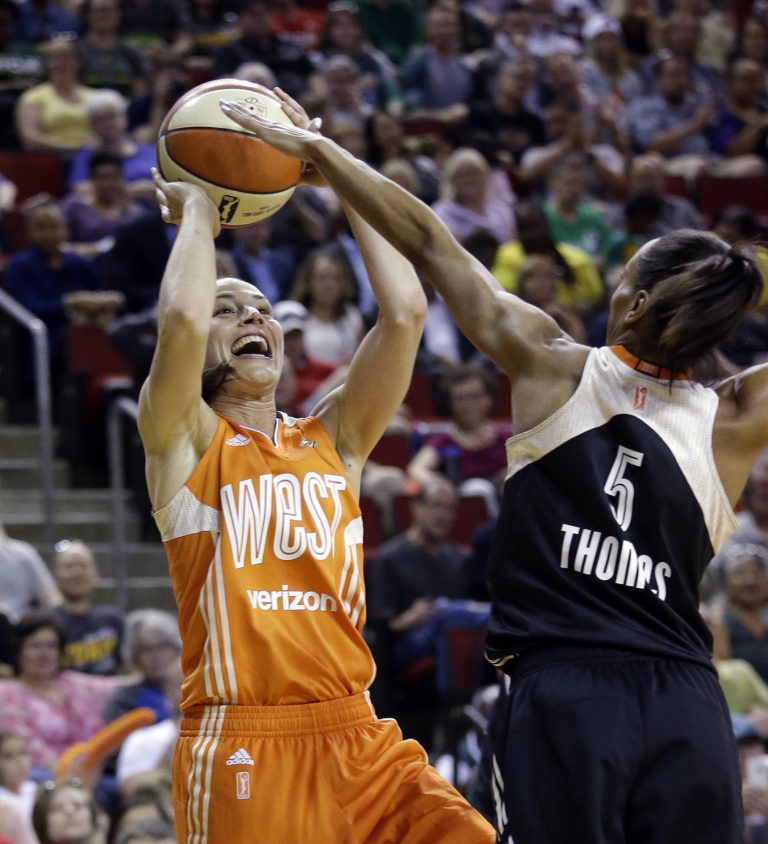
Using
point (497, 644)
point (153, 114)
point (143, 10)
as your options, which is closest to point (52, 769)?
point (497, 644)

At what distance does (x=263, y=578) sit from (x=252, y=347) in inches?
26.1

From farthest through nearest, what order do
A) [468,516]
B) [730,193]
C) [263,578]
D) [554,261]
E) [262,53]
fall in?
[730,193] < [262,53] < [554,261] < [468,516] < [263,578]

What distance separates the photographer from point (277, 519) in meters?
4.03

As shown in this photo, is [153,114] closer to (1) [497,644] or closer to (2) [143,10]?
(2) [143,10]

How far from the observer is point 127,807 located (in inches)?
264

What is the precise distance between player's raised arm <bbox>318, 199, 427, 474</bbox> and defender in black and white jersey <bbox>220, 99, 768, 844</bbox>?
21.3 inches

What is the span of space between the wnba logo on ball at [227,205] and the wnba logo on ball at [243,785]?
149 centimetres

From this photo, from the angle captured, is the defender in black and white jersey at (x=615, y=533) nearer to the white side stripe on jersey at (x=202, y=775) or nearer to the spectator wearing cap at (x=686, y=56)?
the white side stripe on jersey at (x=202, y=775)

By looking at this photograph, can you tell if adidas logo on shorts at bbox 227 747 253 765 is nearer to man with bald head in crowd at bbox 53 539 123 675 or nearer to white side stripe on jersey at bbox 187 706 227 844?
white side stripe on jersey at bbox 187 706 227 844

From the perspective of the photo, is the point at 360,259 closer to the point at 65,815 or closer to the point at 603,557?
the point at 65,815

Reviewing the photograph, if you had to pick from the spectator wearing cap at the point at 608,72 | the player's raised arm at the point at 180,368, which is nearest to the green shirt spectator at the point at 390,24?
the spectator wearing cap at the point at 608,72

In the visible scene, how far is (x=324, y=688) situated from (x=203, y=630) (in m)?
0.33

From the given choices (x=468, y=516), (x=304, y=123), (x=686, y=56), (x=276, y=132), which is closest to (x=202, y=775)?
(x=276, y=132)

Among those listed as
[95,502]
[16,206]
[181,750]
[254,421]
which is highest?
[254,421]
